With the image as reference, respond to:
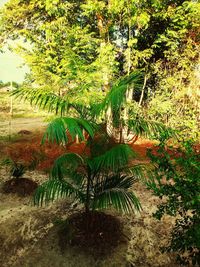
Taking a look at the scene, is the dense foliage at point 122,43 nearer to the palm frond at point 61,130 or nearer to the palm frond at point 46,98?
the palm frond at point 46,98

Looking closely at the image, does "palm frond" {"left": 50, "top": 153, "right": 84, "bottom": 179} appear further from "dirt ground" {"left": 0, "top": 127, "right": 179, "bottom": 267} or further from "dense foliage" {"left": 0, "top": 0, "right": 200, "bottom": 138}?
"dense foliage" {"left": 0, "top": 0, "right": 200, "bottom": 138}


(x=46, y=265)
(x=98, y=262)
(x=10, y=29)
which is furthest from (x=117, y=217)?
(x=10, y=29)

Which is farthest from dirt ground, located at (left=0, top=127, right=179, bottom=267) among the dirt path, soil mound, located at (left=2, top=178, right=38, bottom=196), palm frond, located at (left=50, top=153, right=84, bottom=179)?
the dirt path

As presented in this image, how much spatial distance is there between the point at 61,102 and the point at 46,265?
2728 mm

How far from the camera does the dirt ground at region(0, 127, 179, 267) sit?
4.54m

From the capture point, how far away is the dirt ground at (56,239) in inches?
179

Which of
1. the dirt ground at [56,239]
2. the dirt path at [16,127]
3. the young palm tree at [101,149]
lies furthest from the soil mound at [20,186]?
the dirt path at [16,127]

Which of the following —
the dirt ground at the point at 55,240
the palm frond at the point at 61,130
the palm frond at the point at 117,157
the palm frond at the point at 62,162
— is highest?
the palm frond at the point at 61,130

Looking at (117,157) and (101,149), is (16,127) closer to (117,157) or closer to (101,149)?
(101,149)

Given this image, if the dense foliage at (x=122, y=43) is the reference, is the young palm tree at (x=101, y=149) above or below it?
below

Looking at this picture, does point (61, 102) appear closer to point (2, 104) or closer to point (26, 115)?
point (26, 115)

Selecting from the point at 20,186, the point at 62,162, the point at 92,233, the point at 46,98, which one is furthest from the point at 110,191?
the point at 20,186

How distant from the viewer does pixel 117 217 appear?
19.2ft

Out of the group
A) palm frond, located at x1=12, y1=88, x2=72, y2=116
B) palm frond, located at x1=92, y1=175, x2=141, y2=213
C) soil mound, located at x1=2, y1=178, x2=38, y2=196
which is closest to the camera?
palm frond, located at x1=12, y1=88, x2=72, y2=116
